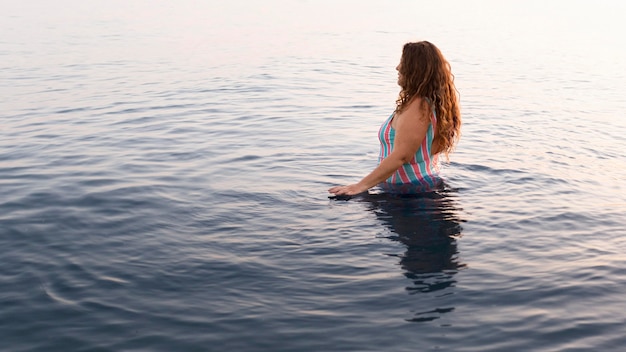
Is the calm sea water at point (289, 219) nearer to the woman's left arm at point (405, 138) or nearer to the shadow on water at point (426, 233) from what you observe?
the shadow on water at point (426, 233)

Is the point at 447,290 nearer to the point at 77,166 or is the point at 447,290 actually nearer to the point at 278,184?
the point at 278,184

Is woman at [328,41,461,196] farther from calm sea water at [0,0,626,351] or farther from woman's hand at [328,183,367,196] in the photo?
calm sea water at [0,0,626,351]

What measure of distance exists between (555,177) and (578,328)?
4.76m

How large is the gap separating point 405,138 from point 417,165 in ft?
1.97

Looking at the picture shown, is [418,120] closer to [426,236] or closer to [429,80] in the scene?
[429,80]

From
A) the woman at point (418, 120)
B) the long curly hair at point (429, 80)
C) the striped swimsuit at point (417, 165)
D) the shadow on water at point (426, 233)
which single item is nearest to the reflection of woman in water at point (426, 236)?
the shadow on water at point (426, 233)

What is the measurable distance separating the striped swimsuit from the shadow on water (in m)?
0.13

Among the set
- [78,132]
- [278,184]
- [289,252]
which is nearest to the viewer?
[289,252]

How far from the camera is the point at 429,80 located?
7.36 m

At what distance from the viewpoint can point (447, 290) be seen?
19.4 ft

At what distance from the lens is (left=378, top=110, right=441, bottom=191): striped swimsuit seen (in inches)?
308

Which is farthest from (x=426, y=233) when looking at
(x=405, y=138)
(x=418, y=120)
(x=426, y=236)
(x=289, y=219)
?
(x=289, y=219)

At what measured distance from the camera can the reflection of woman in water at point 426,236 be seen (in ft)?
19.6

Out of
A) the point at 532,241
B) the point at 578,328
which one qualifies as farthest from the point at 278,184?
the point at 578,328
